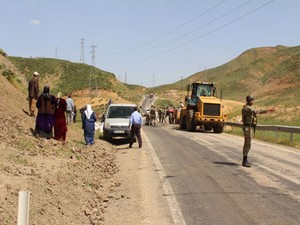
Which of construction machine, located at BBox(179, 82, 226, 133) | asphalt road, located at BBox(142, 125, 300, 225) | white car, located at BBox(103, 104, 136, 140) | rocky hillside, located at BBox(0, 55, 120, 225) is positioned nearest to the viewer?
rocky hillside, located at BBox(0, 55, 120, 225)

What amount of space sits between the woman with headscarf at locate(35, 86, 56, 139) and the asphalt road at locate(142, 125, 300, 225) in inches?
152

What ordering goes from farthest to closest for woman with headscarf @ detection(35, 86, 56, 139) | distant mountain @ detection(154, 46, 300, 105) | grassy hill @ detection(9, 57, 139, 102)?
grassy hill @ detection(9, 57, 139, 102)
distant mountain @ detection(154, 46, 300, 105)
woman with headscarf @ detection(35, 86, 56, 139)

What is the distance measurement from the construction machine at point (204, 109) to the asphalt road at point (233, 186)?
38.5 feet

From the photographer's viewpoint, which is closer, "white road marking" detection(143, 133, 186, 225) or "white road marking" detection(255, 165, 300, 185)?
"white road marking" detection(143, 133, 186, 225)

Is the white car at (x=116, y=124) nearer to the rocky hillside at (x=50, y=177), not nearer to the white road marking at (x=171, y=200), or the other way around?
the rocky hillside at (x=50, y=177)

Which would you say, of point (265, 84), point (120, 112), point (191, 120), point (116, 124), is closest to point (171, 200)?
point (116, 124)

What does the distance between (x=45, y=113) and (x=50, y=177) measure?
5.08m

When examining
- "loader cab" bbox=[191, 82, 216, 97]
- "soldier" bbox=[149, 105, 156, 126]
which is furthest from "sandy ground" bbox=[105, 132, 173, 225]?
"soldier" bbox=[149, 105, 156, 126]

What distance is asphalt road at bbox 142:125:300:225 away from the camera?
6.98m

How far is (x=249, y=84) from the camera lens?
5477 inches

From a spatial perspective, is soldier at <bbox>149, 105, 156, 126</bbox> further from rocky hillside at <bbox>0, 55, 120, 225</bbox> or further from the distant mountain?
the distant mountain

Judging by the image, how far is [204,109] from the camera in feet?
89.0

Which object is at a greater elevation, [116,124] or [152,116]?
[152,116]

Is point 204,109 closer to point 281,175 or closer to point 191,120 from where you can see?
point 191,120
